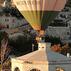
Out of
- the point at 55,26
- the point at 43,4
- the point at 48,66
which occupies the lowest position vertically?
the point at 55,26

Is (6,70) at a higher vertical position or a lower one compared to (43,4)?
lower

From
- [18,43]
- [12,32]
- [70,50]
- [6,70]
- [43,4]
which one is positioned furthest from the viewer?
[12,32]

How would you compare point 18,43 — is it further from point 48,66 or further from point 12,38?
point 48,66

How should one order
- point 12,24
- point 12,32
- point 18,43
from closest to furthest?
point 18,43
point 12,32
point 12,24

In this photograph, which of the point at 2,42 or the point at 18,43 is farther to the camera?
the point at 18,43

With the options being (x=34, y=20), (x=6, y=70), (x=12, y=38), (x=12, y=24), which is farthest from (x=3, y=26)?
(x=34, y=20)
